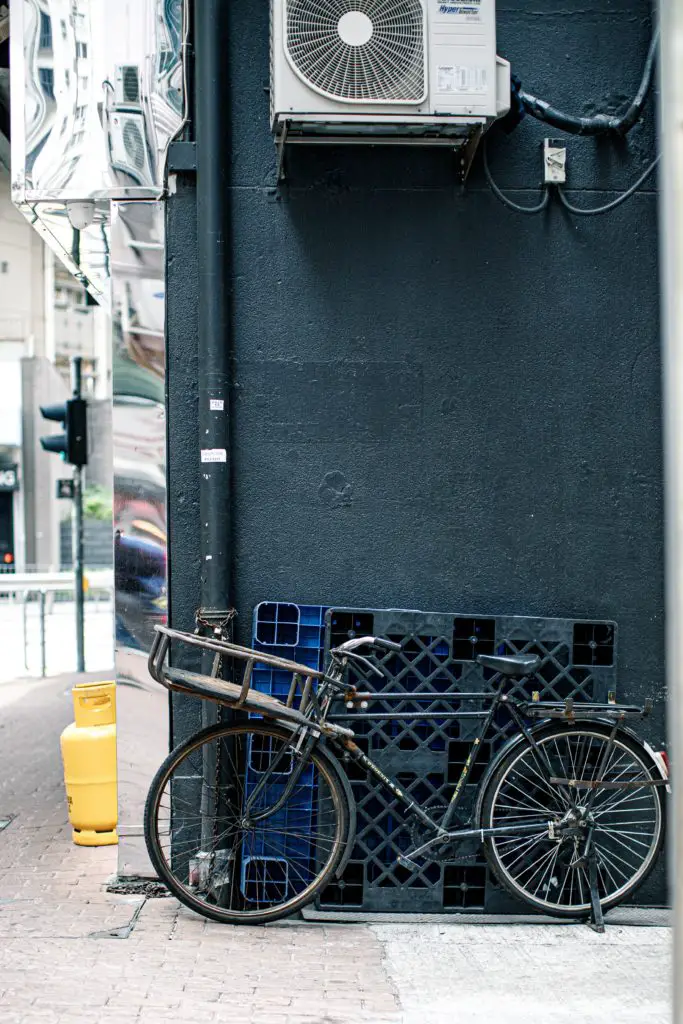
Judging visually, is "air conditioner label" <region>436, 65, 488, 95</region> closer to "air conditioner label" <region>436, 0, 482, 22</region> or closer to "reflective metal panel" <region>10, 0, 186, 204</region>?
"air conditioner label" <region>436, 0, 482, 22</region>

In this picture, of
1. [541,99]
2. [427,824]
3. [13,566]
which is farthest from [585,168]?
[13,566]

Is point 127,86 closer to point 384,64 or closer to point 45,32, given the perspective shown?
point 45,32

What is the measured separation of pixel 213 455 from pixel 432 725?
161 cm

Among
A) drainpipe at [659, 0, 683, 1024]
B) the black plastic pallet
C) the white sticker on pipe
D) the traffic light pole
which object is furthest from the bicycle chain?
the traffic light pole

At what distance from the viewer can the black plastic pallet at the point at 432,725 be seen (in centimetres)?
463

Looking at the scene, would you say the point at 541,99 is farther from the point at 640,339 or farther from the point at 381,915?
the point at 381,915

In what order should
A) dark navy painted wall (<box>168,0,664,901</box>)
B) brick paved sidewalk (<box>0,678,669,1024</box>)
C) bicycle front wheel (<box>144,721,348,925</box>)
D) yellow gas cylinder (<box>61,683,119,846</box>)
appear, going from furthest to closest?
yellow gas cylinder (<box>61,683,119,846</box>), dark navy painted wall (<box>168,0,664,901</box>), bicycle front wheel (<box>144,721,348,925</box>), brick paved sidewalk (<box>0,678,669,1024</box>)

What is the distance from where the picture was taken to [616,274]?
4922 millimetres

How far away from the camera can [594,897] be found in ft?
14.8

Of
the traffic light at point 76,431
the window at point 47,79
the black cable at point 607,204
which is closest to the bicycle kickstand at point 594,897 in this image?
the black cable at point 607,204

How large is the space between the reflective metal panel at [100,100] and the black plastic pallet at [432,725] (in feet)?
7.71

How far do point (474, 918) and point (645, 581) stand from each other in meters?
1.76

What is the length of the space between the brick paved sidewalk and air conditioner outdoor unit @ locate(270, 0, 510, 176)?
11.5 ft

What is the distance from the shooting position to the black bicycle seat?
4.36 meters
